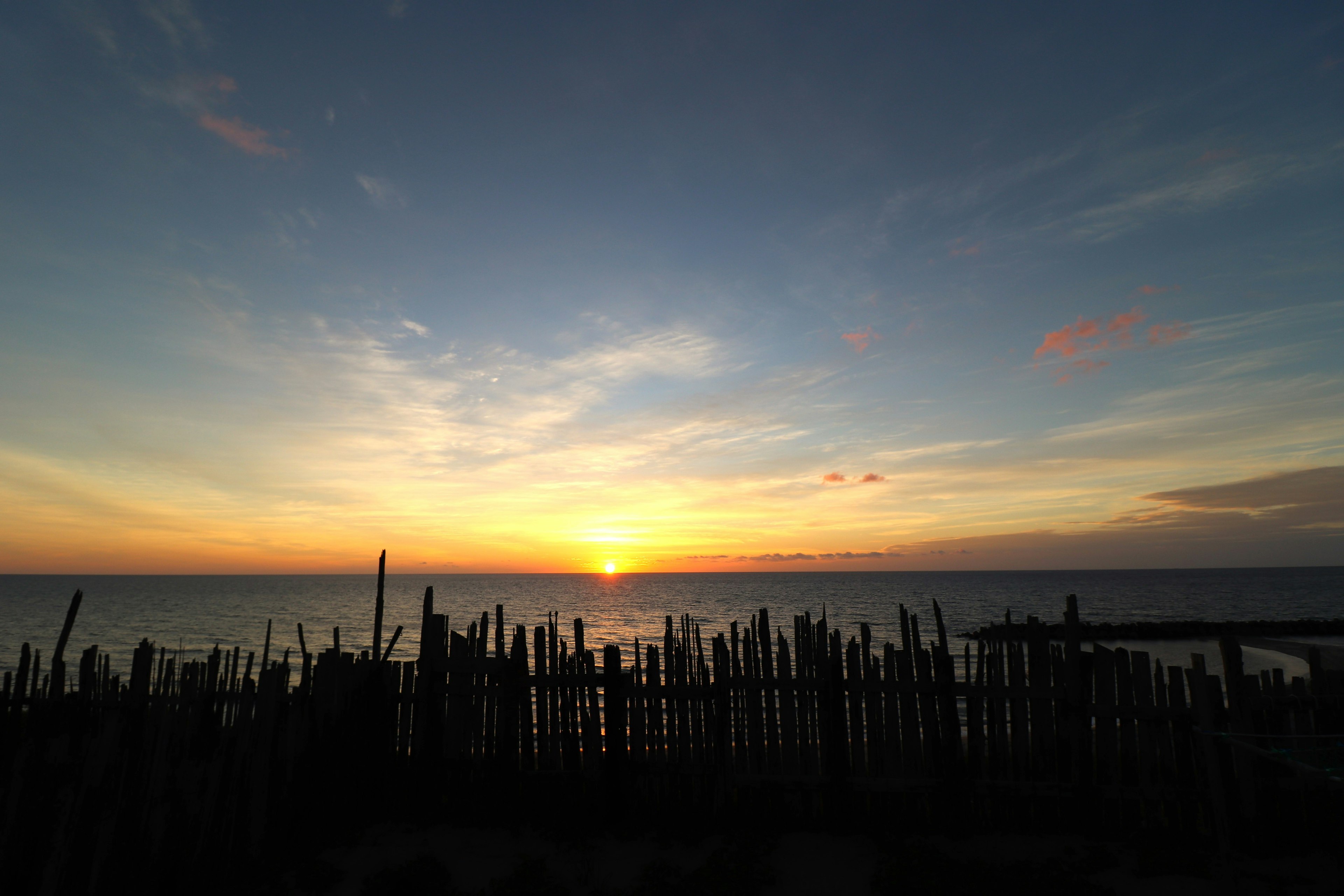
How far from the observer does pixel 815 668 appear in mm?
7289

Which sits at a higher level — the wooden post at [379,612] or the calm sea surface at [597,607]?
the wooden post at [379,612]

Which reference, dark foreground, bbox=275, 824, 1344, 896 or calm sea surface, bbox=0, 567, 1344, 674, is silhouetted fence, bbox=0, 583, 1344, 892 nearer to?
dark foreground, bbox=275, 824, 1344, 896

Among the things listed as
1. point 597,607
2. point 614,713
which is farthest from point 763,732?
point 597,607

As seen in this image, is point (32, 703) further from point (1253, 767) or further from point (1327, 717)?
point (1327, 717)

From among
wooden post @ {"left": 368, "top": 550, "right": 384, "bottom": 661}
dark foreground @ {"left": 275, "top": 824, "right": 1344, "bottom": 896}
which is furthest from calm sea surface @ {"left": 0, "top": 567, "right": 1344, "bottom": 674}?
dark foreground @ {"left": 275, "top": 824, "right": 1344, "bottom": 896}

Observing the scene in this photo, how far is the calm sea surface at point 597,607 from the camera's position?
5344cm

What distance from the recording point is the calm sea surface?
53.4 meters

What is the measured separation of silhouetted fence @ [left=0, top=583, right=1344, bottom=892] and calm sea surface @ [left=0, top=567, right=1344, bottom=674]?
15179mm

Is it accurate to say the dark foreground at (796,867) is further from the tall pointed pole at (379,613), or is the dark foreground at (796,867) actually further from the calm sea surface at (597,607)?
the calm sea surface at (597,607)

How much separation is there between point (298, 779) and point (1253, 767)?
9.63 m

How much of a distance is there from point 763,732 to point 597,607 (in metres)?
90.8

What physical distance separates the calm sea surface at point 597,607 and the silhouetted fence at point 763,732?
49.8 ft

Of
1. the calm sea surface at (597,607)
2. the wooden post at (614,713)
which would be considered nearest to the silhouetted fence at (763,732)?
the wooden post at (614,713)

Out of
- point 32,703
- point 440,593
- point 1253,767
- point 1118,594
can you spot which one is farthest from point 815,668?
point 440,593
